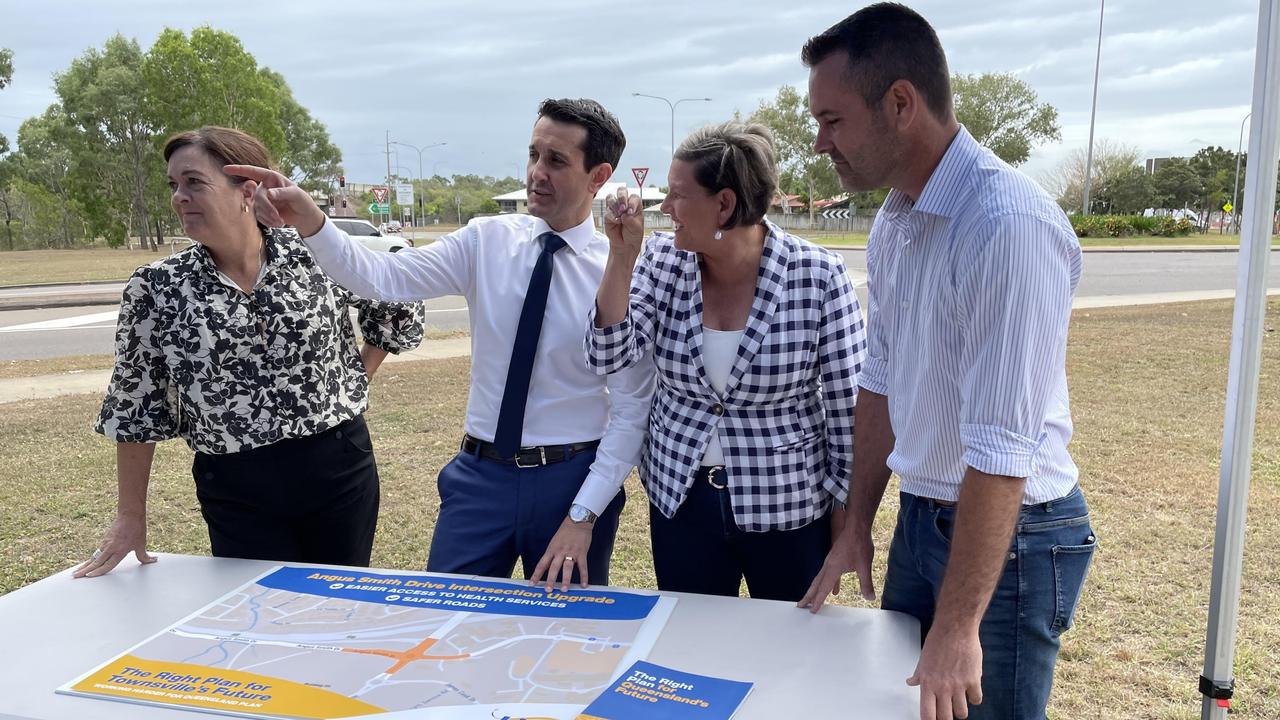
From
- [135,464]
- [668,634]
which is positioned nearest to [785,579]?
[668,634]

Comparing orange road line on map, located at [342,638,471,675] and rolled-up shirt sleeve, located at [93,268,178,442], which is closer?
orange road line on map, located at [342,638,471,675]

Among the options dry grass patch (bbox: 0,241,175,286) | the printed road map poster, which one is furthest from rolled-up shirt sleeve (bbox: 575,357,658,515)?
dry grass patch (bbox: 0,241,175,286)

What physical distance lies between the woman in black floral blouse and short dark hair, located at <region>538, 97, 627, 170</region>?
0.79 m

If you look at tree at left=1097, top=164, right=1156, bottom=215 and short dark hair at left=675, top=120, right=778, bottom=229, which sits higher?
tree at left=1097, top=164, right=1156, bottom=215

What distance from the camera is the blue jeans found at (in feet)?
5.03

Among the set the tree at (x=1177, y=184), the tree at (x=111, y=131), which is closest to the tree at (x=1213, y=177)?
the tree at (x=1177, y=184)

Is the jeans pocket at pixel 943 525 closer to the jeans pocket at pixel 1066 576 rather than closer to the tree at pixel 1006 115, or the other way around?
the jeans pocket at pixel 1066 576

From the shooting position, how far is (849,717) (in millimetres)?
1365

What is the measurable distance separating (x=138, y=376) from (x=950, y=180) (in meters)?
1.89

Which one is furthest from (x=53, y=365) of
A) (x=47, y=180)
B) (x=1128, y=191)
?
(x=1128, y=191)

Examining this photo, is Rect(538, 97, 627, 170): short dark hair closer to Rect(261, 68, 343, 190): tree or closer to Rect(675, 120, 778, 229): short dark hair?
Rect(675, 120, 778, 229): short dark hair

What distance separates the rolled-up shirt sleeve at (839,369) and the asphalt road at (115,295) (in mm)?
5860

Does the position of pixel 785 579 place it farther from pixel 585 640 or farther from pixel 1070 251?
pixel 1070 251

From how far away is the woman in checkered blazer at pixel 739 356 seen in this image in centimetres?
192
